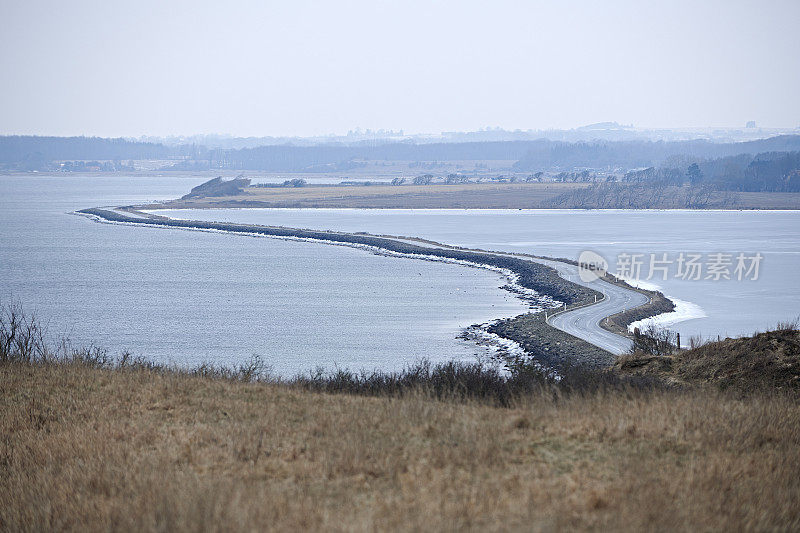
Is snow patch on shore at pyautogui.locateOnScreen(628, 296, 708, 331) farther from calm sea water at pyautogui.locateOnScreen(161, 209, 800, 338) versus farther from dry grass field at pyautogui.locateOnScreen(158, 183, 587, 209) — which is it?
dry grass field at pyautogui.locateOnScreen(158, 183, 587, 209)

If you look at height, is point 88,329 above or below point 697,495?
below

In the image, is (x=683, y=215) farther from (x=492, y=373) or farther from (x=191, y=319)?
(x=492, y=373)

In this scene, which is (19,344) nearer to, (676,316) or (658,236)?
(676,316)

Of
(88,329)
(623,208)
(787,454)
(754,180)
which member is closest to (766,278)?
(88,329)

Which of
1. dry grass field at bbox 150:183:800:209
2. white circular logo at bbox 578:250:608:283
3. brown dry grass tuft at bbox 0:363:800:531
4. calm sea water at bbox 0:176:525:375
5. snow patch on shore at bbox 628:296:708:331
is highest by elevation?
brown dry grass tuft at bbox 0:363:800:531

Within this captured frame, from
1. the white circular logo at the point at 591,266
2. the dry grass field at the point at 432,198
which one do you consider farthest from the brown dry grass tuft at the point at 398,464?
the dry grass field at the point at 432,198

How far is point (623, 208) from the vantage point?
15175cm

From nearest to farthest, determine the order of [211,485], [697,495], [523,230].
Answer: [697,495] < [211,485] < [523,230]

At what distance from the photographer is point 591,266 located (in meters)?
66.4

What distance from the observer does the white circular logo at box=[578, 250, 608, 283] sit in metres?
61.0

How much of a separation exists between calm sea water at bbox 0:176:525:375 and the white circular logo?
665 centimetres

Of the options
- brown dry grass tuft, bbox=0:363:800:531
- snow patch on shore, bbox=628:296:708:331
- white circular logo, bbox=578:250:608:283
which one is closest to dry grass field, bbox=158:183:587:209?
white circular logo, bbox=578:250:608:283

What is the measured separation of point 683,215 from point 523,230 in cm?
3895

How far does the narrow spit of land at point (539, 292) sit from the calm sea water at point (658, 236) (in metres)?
4.37
